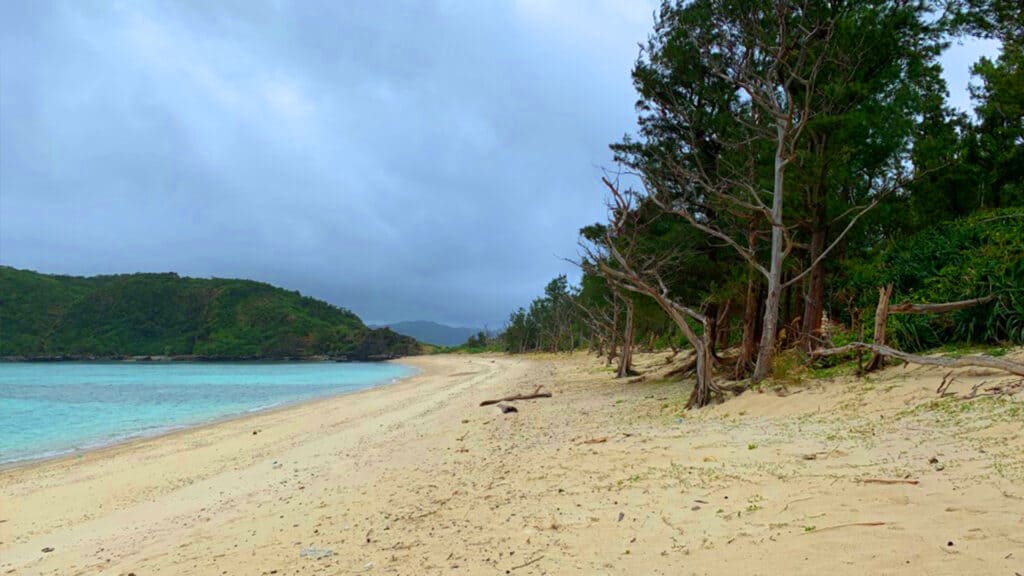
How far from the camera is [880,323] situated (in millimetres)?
9633

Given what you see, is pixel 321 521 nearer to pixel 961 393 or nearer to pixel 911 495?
pixel 911 495

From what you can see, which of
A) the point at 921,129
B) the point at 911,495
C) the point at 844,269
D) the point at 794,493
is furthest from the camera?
the point at 921,129

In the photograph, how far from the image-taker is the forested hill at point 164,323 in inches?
4141

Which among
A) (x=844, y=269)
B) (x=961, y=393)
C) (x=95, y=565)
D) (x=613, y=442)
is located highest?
(x=844, y=269)

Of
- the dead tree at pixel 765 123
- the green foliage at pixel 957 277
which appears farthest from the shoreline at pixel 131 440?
the green foliage at pixel 957 277

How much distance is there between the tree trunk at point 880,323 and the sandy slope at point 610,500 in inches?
13.6

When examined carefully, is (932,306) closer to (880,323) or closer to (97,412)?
(880,323)

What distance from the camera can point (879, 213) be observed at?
500 inches

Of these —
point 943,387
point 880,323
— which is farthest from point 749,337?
point 943,387

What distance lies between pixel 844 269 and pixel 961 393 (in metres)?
7.60

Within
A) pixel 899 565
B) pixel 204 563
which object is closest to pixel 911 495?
pixel 899 565

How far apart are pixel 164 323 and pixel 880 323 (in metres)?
137

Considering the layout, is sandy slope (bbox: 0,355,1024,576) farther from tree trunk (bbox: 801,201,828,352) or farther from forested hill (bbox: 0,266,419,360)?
forested hill (bbox: 0,266,419,360)

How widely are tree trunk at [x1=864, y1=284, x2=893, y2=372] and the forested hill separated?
12090cm
